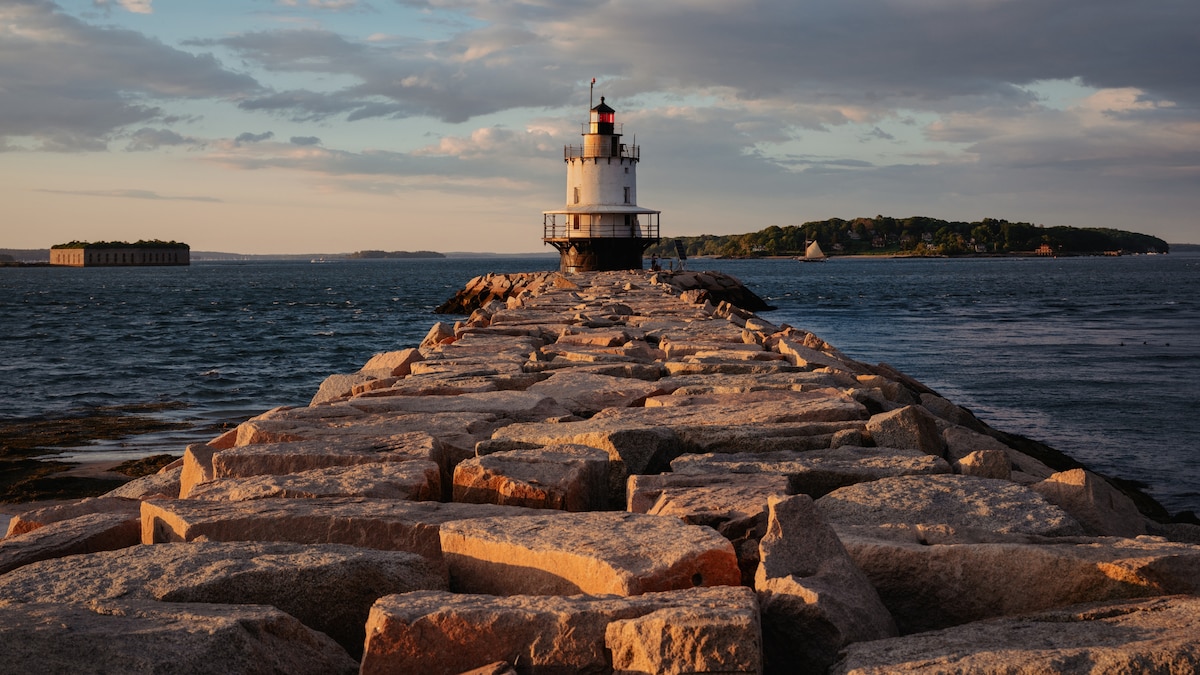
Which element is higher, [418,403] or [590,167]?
[590,167]

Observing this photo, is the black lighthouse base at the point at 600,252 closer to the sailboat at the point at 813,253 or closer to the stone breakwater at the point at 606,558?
the stone breakwater at the point at 606,558

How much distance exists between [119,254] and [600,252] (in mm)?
128344

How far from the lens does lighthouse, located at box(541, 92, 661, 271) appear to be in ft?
107

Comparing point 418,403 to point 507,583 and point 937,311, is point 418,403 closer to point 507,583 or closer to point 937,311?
point 507,583

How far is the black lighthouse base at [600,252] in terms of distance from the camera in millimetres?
32719

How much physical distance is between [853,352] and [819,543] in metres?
18.2

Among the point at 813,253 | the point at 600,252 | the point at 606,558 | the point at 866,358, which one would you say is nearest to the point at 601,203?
the point at 600,252

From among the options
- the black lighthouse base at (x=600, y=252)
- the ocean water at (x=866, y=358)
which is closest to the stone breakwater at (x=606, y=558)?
the ocean water at (x=866, y=358)

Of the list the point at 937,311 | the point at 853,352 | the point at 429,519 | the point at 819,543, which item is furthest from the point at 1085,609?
the point at 937,311

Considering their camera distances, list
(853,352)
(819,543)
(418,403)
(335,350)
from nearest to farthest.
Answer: (819,543), (418,403), (853,352), (335,350)

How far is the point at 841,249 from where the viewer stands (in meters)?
150

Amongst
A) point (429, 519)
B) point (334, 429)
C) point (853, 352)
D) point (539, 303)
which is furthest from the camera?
point (853, 352)

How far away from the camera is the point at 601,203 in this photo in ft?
107

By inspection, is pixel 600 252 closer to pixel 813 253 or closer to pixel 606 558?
pixel 606 558
